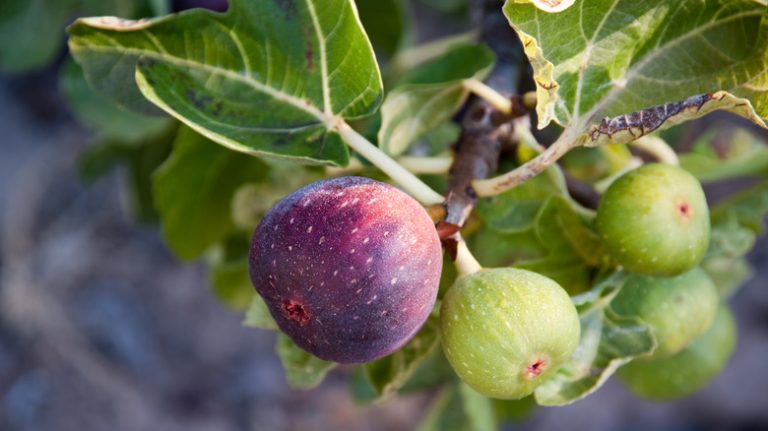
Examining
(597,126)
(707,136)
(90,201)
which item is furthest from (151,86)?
(90,201)

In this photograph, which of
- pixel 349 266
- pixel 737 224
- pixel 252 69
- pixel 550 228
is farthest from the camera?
pixel 737 224

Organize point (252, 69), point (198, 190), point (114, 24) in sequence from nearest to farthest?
point (114, 24) < point (252, 69) < point (198, 190)

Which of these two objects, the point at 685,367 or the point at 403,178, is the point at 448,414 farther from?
the point at 403,178

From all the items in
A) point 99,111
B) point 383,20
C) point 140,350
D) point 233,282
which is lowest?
point 140,350

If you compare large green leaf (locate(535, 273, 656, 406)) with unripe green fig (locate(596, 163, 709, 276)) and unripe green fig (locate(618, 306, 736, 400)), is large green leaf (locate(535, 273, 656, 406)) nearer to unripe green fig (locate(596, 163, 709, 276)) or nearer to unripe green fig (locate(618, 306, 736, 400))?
unripe green fig (locate(596, 163, 709, 276))

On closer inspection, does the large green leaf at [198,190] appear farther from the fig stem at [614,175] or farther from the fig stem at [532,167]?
the fig stem at [614,175]

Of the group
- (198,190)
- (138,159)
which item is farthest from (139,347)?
(198,190)

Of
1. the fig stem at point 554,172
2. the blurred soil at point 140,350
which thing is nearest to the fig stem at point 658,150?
the fig stem at point 554,172

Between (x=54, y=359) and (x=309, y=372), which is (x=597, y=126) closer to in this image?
(x=309, y=372)
